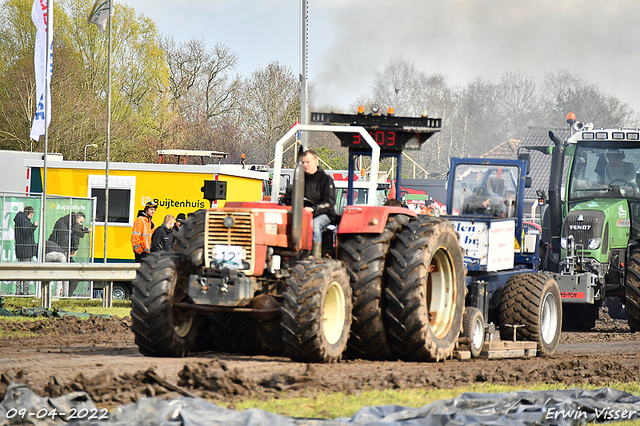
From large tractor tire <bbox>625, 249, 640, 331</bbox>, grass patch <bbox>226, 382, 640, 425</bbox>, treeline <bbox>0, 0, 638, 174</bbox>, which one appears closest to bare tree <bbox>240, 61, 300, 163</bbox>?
treeline <bbox>0, 0, 638, 174</bbox>

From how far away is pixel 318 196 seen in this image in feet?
31.5

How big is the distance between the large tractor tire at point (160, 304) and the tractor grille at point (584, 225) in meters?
9.40

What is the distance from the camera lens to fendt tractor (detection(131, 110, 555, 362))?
28.1 feet

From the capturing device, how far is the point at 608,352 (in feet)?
41.0

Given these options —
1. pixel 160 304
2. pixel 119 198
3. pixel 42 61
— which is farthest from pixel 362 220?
pixel 119 198

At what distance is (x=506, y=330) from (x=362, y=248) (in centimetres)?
346

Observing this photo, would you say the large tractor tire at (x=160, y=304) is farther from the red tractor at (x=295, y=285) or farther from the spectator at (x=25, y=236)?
the spectator at (x=25, y=236)

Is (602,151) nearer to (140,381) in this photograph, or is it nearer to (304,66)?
(304,66)

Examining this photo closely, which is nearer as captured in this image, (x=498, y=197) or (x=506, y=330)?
(x=506, y=330)

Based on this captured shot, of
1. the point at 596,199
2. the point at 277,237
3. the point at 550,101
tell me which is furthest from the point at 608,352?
the point at 550,101

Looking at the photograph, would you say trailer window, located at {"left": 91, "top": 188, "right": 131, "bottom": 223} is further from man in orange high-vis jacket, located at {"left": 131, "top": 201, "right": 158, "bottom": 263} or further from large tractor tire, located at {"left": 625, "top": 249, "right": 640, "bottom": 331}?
large tractor tire, located at {"left": 625, "top": 249, "right": 640, "bottom": 331}

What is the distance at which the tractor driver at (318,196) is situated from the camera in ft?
31.1

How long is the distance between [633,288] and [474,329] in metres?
6.38

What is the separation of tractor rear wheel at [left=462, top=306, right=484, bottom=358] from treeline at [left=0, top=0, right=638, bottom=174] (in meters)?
22.2
